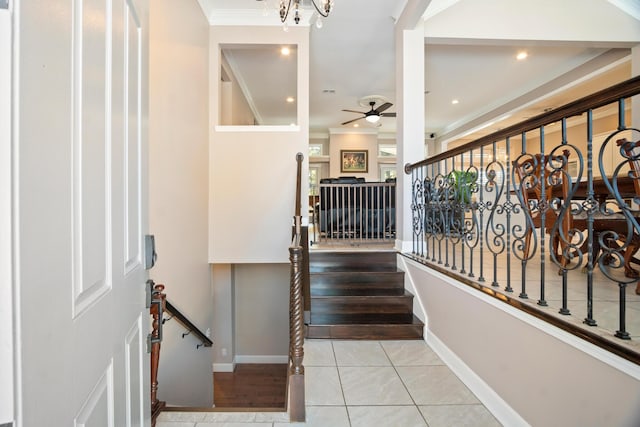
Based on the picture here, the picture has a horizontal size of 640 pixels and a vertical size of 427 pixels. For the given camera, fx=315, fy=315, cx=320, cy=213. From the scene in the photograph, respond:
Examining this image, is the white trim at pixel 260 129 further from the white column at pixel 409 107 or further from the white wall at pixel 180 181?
the white column at pixel 409 107

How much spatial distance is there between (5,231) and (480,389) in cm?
230

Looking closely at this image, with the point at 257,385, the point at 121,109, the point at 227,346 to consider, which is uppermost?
the point at 121,109

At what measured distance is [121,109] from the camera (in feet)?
2.88

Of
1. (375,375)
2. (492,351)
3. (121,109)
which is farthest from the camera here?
(375,375)

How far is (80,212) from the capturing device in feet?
2.14

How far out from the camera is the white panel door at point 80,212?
1.55 feet

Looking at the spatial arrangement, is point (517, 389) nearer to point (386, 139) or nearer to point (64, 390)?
point (64, 390)

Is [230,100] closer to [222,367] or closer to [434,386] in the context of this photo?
[222,367]

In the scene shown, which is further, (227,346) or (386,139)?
(386,139)

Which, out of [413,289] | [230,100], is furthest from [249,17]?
[413,289]

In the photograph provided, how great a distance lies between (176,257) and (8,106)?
2566mm

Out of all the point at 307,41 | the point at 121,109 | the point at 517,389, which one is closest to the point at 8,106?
the point at 121,109

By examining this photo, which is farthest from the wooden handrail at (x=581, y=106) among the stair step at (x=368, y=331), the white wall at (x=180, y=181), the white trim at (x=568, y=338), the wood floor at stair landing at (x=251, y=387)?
the wood floor at stair landing at (x=251, y=387)

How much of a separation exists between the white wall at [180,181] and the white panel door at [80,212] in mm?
1436
